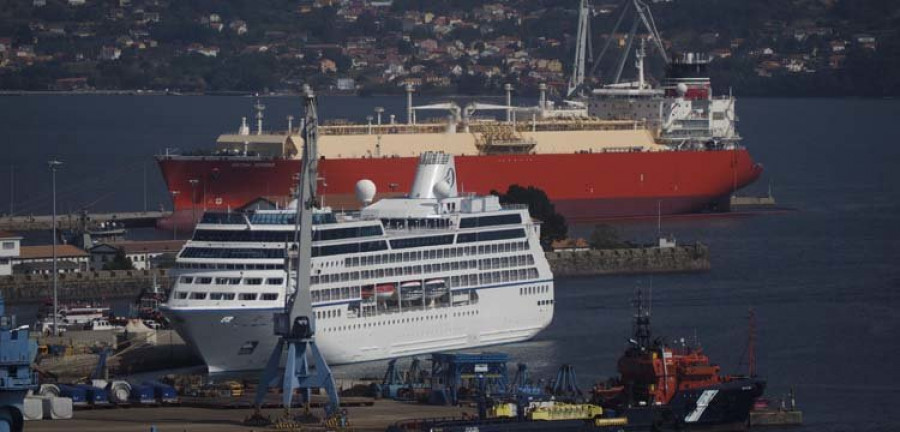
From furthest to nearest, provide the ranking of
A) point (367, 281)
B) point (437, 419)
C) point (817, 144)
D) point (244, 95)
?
point (244, 95), point (817, 144), point (367, 281), point (437, 419)

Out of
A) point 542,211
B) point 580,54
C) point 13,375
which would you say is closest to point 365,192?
point 542,211

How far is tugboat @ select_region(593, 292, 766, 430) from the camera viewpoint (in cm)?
3681

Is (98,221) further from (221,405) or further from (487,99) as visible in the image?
(487,99)

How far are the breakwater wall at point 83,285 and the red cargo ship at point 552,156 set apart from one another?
1069 cm

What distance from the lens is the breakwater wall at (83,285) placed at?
176 ft

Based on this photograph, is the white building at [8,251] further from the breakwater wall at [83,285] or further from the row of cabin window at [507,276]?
the row of cabin window at [507,276]

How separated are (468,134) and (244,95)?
104 metres

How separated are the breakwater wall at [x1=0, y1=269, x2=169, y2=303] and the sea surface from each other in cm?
814

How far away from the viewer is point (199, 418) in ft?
120

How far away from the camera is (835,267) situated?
58.6 metres

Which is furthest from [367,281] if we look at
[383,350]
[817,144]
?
[817,144]

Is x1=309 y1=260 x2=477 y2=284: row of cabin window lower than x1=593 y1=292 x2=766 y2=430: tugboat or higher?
higher

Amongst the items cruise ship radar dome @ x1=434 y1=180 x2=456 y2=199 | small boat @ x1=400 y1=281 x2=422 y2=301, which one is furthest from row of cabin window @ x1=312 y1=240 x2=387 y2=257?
cruise ship radar dome @ x1=434 y1=180 x2=456 y2=199

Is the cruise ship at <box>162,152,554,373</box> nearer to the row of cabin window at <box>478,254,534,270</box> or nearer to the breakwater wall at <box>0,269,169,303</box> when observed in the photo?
the row of cabin window at <box>478,254,534,270</box>
